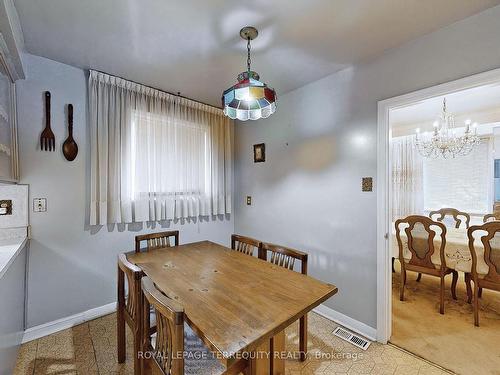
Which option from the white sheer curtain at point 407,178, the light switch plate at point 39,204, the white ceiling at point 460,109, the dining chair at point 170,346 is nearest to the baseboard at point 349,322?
the dining chair at point 170,346

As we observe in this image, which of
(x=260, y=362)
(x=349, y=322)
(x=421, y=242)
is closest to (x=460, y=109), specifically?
(x=421, y=242)

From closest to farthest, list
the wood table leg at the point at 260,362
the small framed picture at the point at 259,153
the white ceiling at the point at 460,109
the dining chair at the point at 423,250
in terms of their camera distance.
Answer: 1. the wood table leg at the point at 260,362
2. the dining chair at the point at 423,250
3. the white ceiling at the point at 460,109
4. the small framed picture at the point at 259,153

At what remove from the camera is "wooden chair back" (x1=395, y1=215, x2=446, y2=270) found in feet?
8.07

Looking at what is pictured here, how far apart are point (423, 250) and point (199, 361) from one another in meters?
2.60

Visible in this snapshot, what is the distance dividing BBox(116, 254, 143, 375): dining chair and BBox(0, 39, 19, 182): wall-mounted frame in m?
1.05

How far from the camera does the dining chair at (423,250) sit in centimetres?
244

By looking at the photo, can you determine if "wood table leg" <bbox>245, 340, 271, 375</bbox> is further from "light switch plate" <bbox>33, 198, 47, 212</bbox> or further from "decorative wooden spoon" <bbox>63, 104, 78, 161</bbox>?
"decorative wooden spoon" <bbox>63, 104, 78, 161</bbox>

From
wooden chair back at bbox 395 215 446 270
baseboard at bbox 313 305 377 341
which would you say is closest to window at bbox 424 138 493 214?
wooden chair back at bbox 395 215 446 270

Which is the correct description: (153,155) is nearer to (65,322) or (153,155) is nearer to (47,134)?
(47,134)

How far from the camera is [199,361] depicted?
44.0 inches

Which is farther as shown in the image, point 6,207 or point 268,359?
point 6,207

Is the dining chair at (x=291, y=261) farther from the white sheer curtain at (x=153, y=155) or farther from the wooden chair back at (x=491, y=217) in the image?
the wooden chair back at (x=491, y=217)

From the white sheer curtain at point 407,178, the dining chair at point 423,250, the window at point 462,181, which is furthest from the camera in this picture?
the white sheer curtain at point 407,178

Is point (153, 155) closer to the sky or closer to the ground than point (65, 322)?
closer to the sky
